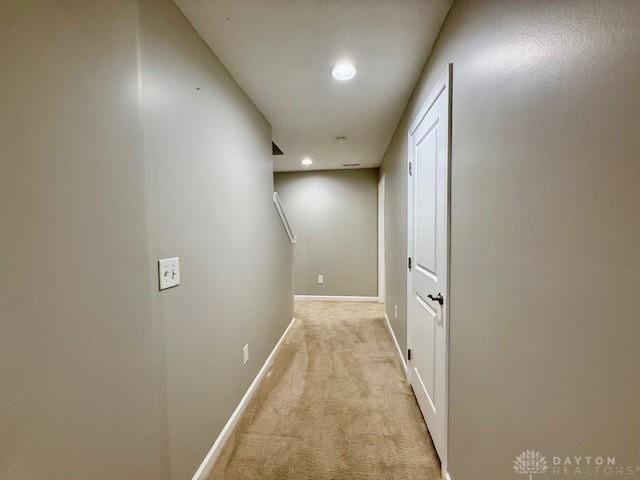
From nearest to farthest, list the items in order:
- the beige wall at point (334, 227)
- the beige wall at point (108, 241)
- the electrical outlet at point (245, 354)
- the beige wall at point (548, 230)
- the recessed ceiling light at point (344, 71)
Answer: the beige wall at point (548, 230) < the beige wall at point (108, 241) < the recessed ceiling light at point (344, 71) < the electrical outlet at point (245, 354) < the beige wall at point (334, 227)

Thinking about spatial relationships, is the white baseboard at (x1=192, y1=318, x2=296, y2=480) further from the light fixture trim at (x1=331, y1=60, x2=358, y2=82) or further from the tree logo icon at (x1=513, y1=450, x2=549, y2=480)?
the light fixture trim at (x1=331, y1=60, x2=358, y2=82)

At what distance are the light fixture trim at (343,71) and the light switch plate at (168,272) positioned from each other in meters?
1.52

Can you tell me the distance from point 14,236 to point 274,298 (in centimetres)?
220

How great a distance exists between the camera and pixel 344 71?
1726 millimetres

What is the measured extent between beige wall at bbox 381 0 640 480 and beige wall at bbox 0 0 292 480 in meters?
1.26

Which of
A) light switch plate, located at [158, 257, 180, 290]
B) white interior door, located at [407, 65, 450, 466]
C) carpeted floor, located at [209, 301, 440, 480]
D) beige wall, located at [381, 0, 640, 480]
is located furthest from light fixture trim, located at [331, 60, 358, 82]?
carpeted floor, located at [209, 301, 440, 480]

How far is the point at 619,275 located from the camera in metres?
0.48

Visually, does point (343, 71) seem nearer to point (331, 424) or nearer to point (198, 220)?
point (198, 220)

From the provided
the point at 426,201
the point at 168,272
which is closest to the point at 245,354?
the point at 168,272

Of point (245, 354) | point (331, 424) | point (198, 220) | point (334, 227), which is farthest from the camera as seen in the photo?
point (334, 227)

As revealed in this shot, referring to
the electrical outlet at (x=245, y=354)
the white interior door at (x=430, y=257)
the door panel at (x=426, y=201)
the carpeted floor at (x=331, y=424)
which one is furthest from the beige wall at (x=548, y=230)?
the electrical outlet at (x=245, y=354)

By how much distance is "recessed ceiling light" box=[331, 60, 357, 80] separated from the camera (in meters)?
1.66

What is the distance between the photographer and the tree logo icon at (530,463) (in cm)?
67

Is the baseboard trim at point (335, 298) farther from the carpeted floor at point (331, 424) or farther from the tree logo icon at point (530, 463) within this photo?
the tree logo icon at point (530, 463)
